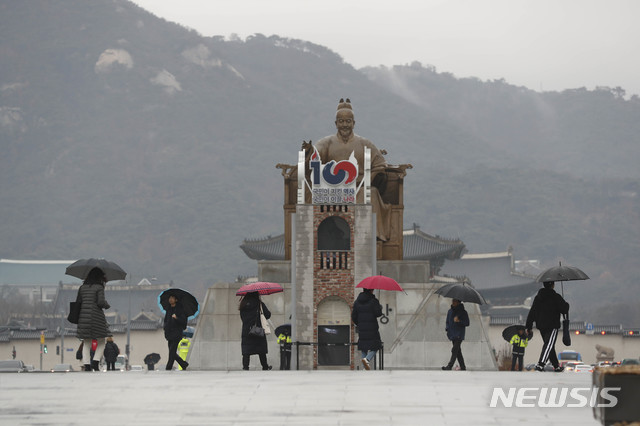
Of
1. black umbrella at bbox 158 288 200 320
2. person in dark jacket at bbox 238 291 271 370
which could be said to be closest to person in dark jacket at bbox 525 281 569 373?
person in dark jacket at bbox 238 291 271 370

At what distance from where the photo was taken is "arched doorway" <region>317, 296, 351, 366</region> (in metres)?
35.7

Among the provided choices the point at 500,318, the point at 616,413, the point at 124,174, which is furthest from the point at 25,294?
the point at 616,413

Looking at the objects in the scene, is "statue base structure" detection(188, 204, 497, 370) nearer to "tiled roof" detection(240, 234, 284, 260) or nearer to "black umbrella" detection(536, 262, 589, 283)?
"black umbrella" detection(536, 262, 589, 283)

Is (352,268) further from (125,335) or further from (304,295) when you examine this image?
(125,335)

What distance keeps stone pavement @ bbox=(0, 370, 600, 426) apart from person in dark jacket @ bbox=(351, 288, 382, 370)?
3.17m

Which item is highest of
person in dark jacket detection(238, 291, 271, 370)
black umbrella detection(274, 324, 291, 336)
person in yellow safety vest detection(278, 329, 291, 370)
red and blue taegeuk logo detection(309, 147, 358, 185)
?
red and blue taegeuk logo detection(309, 147, 358, 185)

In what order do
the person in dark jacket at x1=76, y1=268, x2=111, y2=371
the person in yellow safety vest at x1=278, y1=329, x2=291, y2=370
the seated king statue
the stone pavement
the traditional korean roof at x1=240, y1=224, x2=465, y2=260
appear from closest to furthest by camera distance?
1. the stone pavement
2. the person in dark jacket at x1=76, y1=268, x2=111, y2=371
3. the person in yellow safety vest at x1=278, y1=329, x2=291, y2=370
4. the seated king statue
5. the traditional korean roof at x1=240, y1=224, x2=465, y2=260

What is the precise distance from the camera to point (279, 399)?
14.4 meters

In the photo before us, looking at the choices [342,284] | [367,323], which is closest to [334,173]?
[342,284]

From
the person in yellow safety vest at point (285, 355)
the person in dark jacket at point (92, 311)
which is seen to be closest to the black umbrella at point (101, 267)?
the person in dark jacket at point (92, 311)

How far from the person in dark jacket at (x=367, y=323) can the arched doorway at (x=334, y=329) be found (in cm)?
1450

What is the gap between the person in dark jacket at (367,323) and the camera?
20891 millimetres

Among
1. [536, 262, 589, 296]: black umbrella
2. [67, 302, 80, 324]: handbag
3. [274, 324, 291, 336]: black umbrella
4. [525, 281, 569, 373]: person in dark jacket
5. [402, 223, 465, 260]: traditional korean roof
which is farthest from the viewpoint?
[402, 223, 465, 260]: traditional korean roof

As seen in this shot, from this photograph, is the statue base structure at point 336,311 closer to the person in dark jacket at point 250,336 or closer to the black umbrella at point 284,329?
the black umbrella at point 284,329
